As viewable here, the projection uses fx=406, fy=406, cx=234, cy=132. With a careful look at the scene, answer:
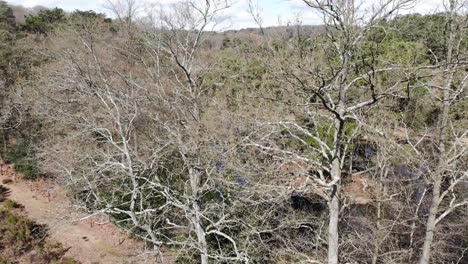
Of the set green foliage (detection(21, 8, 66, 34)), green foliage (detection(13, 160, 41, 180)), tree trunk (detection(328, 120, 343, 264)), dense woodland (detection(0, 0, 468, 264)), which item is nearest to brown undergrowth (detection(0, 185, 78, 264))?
dense woodland (detection(0, 0, 468, 264))

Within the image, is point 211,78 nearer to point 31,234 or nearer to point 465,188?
point 31,234

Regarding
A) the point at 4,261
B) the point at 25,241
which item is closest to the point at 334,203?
the point at 4,261

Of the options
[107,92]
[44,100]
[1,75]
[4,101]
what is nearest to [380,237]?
[107,92]

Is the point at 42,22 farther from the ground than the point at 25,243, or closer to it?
farther from the ground

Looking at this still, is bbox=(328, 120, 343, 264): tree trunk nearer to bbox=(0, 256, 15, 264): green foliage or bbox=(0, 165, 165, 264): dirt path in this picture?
bbox=(0, 165, 165, 264): dirt path

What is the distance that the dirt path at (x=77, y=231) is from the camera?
12125mm

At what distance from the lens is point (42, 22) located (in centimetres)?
2584

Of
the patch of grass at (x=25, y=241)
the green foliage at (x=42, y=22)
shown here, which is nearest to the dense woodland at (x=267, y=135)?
the patch of grass at (x=25, y=241)

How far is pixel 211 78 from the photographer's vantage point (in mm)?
16625

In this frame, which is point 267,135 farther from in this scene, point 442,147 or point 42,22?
point 42,22

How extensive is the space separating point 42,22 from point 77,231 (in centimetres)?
1751

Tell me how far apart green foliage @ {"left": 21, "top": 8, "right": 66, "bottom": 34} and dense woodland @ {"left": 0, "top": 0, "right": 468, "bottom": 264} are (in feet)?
13.8

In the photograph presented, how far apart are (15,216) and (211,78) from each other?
8677mm

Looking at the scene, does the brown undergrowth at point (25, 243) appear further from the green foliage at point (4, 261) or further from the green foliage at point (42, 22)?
the green foliage at point (42, 22)
